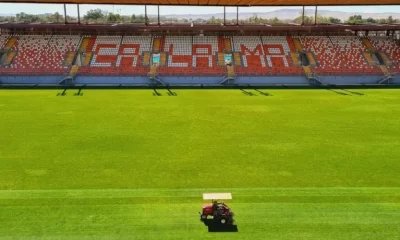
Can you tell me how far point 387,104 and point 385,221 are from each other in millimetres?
20393

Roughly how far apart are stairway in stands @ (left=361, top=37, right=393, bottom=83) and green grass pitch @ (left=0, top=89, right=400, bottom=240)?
18.0 m

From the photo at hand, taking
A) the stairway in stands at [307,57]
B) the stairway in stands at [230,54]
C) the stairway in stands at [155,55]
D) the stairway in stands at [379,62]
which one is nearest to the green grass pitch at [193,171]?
the stairway in stands at [155,55]

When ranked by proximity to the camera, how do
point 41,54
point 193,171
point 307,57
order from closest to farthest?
point 193,171 < point 41,54 < point 307,57

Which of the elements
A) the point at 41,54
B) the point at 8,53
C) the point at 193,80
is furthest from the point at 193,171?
the point at 8,53

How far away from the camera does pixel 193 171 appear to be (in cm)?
1395

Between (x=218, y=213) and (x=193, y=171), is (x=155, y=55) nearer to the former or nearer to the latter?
(x=193, y=171)

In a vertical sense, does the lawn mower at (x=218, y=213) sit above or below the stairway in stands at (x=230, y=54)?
below

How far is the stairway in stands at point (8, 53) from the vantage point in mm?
43344

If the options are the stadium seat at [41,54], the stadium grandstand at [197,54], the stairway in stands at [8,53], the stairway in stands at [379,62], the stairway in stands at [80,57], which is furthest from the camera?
the stairway in stands at [8,53]

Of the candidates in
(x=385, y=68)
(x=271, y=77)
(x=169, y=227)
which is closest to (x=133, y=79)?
(x=271, y=77)

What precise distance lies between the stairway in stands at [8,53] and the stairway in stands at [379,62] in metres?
37.8

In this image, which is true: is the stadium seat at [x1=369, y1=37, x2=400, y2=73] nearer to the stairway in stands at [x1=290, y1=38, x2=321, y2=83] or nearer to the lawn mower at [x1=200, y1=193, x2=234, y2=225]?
the stairway in stands at [x1=290, y1=38, x2=321, y2=83]

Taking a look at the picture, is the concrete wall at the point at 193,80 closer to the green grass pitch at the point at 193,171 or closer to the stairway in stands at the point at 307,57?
the stairway in stands at the point at 307,57

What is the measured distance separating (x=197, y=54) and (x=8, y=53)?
65.8 ft
